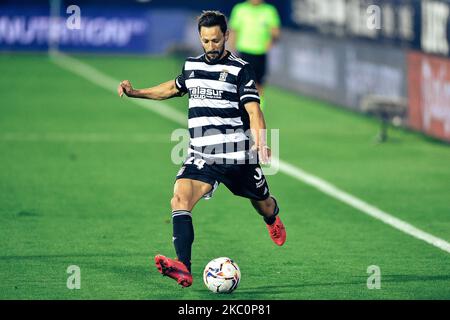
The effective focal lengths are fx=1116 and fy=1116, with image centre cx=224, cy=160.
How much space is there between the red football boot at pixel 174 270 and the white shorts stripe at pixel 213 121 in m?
1.23

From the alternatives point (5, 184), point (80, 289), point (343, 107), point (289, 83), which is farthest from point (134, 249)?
point (289, 83)

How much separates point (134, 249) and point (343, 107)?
13.9 m

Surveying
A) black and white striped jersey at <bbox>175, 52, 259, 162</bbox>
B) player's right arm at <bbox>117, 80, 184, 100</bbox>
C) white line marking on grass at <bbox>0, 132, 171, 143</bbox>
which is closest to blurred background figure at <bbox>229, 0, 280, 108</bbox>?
white line marking on grass at <bbox>0, 132, 171, 143</bbox>

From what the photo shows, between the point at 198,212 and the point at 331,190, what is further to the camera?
the point at 331,190

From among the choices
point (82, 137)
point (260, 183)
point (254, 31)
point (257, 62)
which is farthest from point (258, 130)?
point (257, 62)

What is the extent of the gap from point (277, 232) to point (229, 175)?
3.61 ft

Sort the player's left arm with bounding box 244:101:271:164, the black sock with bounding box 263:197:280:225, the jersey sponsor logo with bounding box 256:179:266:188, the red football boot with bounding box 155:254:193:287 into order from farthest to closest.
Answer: the black sock with bounding box 263:197:280:225 < the jersey sponsor logo with bounding box 256:179:266:188 < the player's left arm with bounding box 244:101:271:164 < the red football boot with bounding box 155:254:193:287

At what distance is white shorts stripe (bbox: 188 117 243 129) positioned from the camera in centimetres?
918

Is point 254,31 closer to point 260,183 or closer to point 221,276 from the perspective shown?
point 260,183

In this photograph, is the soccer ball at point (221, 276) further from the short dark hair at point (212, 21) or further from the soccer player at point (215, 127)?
the short dark hair at point (212, 21)

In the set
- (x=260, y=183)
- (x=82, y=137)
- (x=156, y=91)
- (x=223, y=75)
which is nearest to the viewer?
(x=223, y=75)

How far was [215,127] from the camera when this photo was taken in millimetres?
9203

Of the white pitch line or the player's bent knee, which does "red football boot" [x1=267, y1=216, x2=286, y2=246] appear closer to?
the player's bent knee
